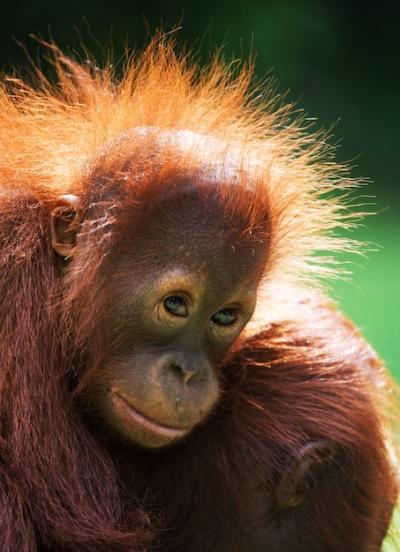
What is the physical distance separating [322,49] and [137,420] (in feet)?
9.48

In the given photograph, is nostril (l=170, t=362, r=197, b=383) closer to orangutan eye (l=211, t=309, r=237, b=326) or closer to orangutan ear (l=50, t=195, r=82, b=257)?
orangutan eye (l=211, t=309, r=237, b=326)

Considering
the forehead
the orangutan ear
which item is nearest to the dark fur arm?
the forehead

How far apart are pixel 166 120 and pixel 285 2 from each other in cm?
240

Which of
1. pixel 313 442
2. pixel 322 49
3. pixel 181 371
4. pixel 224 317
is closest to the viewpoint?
pixel 181 371

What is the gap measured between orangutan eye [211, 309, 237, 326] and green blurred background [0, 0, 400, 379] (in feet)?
6.00

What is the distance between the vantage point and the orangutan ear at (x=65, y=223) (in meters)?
2.30

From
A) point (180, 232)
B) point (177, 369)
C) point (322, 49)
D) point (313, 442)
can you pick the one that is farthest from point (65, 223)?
point (322, 49)

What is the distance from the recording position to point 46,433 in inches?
85.0

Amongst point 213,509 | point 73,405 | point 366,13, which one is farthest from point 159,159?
point 366,13

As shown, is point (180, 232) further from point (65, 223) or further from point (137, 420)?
point (137, 420)

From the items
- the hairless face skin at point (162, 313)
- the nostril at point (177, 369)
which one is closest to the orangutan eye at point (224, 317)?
the hairless face skin at point (162, 313)

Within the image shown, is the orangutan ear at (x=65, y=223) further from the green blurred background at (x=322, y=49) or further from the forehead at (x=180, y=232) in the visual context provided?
the green blurred background at (x=322, y=49)

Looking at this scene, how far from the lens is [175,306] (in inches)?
90.3

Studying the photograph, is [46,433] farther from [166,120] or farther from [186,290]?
[166,120]
